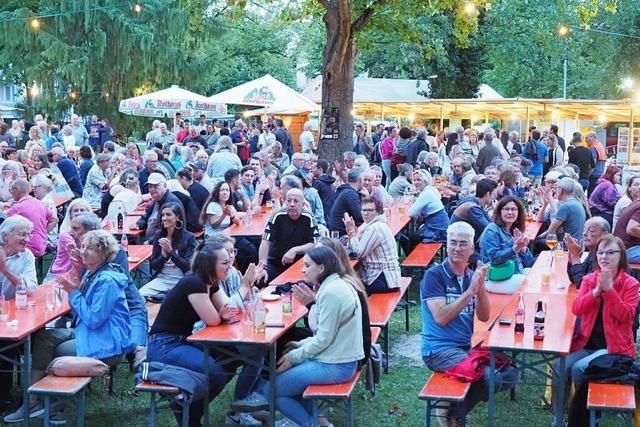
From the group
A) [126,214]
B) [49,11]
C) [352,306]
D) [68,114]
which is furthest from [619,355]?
[68,114]

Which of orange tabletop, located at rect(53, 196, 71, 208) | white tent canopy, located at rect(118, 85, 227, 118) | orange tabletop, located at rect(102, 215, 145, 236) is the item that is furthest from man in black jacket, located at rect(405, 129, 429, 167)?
orange tabletop, located at rect(102, 215, 145, 236)

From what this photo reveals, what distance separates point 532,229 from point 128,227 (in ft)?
15.5

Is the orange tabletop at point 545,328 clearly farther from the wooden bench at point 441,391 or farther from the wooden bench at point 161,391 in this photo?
the wooden bench at point 161,391

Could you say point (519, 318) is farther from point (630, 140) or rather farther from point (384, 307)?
point (630, 140)

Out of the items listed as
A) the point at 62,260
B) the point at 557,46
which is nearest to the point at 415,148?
the point at 62,260

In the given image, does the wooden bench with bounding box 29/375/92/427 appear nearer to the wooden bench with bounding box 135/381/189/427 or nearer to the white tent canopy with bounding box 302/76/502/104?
the wooden bench with bounding box 135/381/189/427

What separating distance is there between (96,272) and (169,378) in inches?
35.8

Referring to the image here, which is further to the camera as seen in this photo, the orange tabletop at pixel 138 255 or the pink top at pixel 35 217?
the pink top at pixel 35 217

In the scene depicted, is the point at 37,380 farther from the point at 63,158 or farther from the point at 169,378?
the point at 63,158

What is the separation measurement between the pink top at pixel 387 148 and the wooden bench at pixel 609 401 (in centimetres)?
1362

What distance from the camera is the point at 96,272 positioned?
6.35 meters

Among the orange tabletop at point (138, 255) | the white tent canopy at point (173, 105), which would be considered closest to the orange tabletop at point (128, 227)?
the orange tabletop at point (138, 255)

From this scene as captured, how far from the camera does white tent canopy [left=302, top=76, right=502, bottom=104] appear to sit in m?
35.1

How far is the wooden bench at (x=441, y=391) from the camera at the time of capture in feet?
18.7
